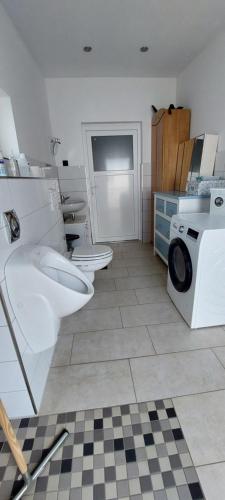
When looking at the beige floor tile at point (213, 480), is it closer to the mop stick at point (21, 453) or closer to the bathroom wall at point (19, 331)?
the mop stick at point (21, 453)

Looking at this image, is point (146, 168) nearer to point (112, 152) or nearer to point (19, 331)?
point (112, 152)

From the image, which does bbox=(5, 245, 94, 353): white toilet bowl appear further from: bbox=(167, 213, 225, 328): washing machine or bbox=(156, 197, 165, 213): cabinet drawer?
bbox=(156, 197, 165, 213): cabinet drawer

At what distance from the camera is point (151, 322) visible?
1776mm

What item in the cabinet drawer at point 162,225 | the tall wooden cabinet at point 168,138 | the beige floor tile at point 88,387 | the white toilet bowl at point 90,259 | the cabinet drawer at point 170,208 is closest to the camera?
the beige floor tile at point 88,387

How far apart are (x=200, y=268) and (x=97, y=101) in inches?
108

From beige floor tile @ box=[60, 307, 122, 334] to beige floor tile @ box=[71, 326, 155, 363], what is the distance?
0.07 meters

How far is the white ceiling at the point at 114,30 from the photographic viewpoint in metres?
1.72

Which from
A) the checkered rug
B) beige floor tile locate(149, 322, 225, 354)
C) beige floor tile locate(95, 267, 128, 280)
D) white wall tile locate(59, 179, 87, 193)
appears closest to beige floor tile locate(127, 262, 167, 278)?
beige floor tile locate(95, 267, 128, 280)

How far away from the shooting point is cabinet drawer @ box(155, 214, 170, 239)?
248 centimetres

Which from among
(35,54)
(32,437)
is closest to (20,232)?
(32,437)

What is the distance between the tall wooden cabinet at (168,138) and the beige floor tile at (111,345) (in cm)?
200

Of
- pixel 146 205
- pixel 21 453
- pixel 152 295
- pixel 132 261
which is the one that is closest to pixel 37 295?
pixel 21 453

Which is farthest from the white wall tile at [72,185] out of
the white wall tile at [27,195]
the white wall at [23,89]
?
the white wall tile at [27,195]

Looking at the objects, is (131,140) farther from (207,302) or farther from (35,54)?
(207,302)
